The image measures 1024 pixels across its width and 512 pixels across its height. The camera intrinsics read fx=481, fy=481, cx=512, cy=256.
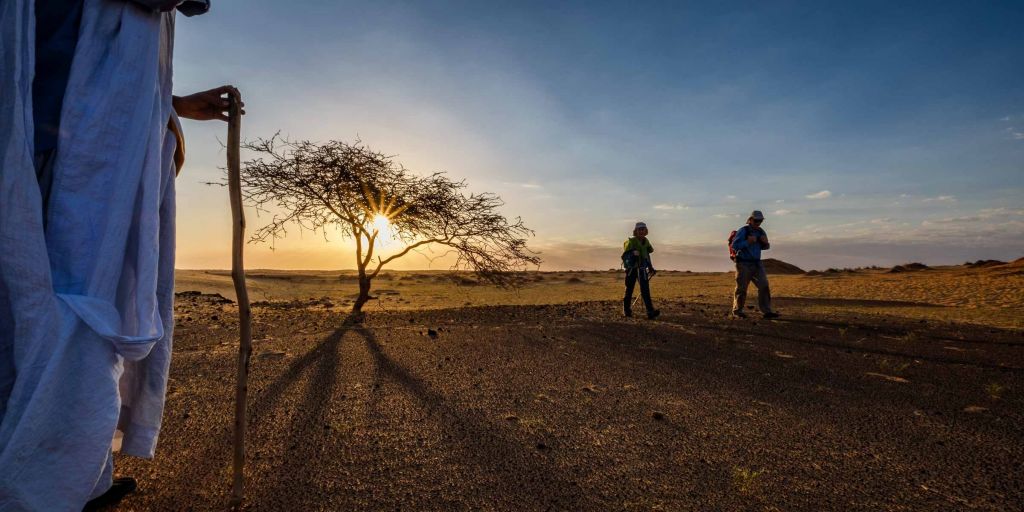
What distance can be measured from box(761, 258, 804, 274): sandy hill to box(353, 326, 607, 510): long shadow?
4167cm

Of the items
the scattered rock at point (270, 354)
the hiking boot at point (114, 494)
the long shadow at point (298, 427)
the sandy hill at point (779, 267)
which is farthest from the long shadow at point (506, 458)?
the sandy hill at point (779, 267)

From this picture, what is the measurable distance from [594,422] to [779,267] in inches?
1799

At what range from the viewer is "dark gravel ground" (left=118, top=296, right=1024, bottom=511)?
299cm

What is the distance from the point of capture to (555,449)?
3.66 metres

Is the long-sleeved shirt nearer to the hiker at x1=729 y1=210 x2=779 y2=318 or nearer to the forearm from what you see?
the hiker at x1=729 y1=210 x2=779 y2=318

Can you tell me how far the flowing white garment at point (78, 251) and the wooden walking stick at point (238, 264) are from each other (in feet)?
1.55

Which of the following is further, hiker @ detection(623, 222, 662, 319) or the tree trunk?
the tree trunk

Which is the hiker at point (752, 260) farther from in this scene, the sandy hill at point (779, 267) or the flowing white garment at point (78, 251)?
the sandy hill at point (779, 267)

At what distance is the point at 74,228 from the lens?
1719mm

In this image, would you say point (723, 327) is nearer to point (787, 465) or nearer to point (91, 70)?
point (787, 465)

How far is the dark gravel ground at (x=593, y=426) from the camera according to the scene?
2.99 metres

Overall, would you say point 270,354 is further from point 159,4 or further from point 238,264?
point 159,4

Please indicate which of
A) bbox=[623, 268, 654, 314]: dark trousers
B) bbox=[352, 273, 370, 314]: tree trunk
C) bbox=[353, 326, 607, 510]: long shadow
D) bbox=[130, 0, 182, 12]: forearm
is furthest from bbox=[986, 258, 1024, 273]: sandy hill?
bbox=[130, 0, 182, 12]: forearm

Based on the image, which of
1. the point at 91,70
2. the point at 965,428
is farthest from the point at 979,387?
the point at 91,70
